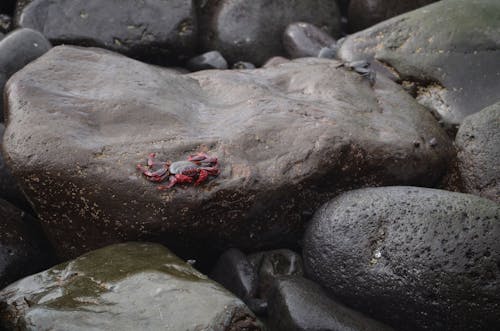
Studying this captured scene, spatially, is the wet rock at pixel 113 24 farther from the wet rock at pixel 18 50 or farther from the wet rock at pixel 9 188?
the wet rock at pixel 9 188

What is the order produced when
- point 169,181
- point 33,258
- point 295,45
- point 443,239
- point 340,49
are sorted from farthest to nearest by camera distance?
point 295,45, point 340,49, point 33,258, point 169,181, point 443,239

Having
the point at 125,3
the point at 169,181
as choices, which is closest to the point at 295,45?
the point at 125,3

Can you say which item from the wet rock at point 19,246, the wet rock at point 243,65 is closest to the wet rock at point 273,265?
the wet rock at point 19,246

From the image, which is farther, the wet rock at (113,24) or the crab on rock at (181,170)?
the wet rock at (113,24)

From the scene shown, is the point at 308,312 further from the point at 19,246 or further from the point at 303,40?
the point at 303,40

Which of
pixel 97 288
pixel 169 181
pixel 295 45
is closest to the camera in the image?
pixel 97 288

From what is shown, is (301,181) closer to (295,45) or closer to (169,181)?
(169,181)
